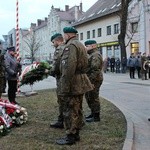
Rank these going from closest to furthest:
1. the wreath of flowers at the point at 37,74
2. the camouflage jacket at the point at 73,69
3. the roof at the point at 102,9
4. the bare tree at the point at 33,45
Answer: the camouflage jacket at the point at 73,69 → the wreath of flowers at the point at 37,74 → the roof at the point at 102,9 → the bare tree at the point at 33,45

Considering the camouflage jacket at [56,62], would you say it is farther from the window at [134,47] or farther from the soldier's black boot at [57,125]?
the window at [134,47]

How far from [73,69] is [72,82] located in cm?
→ 27

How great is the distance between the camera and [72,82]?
6.32 meters

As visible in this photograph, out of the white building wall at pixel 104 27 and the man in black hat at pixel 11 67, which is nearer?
the man in black hat at pixel 11 67

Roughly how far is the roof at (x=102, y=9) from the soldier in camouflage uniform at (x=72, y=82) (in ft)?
125

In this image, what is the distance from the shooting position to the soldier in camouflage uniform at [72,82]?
20.3ft

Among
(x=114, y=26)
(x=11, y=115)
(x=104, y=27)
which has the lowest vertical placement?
(x=11, y=115)

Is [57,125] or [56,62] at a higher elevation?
[56,62]

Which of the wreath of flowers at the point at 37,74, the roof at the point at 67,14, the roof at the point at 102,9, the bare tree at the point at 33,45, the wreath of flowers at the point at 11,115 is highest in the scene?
the roof at the point at 67,14

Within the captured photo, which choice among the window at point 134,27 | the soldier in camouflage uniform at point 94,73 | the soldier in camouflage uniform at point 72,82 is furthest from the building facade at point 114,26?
the soldier in camouflage uniform at point 72,82

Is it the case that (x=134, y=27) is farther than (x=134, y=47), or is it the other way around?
(x=134, y=47)

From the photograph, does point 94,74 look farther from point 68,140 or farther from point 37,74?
point 37,74

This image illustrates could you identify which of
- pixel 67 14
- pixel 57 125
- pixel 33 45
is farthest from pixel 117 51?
pixel 33 45

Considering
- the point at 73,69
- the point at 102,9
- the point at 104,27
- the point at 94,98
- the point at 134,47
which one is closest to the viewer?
the point at 73,69
